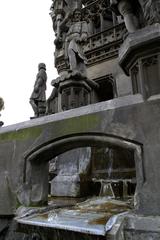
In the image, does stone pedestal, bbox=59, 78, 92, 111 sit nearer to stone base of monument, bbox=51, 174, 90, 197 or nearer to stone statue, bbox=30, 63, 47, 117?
stone base of monument, bbox=51, 174, 90, 197

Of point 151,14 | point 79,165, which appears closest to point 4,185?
point 79,165

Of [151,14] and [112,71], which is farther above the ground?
[112,71]

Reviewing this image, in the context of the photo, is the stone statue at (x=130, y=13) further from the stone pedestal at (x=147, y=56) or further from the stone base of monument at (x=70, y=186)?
the stone base of monument at (x=70, y=186)

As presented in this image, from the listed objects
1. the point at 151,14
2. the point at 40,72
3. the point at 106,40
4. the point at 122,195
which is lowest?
the point at 122,195

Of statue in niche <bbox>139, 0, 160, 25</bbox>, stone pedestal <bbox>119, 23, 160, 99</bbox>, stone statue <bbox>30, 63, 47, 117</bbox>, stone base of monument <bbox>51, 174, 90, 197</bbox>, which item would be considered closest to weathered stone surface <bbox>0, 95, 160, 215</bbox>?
stone pedestal <bbox>119, 23, 160, 99</bbox>

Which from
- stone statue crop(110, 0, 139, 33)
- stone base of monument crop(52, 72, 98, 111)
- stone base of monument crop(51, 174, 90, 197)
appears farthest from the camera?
stone base of monument crop(52, 72, 98, 111)

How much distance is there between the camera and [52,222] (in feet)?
7.88

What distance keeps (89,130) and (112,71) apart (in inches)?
364

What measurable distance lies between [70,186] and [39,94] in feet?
21.8

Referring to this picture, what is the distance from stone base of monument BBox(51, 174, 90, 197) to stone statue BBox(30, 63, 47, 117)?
6128mm

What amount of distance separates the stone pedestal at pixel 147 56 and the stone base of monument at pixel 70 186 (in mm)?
2990

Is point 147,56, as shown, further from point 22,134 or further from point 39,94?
point 39,94

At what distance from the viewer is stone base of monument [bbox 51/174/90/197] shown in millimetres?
4824

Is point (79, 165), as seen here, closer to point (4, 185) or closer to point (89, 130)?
point (4, 185)
